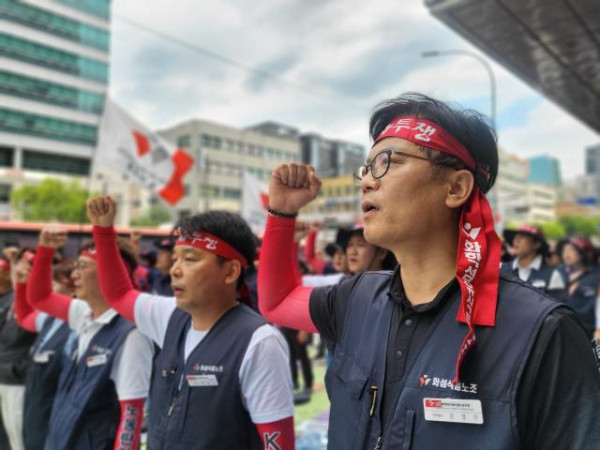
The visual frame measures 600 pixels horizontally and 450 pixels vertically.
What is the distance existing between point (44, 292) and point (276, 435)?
84.9 inches

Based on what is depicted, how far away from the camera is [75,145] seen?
134 ft

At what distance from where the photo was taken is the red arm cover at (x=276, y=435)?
198 cm

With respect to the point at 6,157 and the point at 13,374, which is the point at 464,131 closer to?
the point at 13,374

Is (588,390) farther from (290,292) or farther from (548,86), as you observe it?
(548,86)

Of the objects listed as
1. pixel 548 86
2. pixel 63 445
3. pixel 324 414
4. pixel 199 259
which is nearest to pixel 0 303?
pixel 63 445

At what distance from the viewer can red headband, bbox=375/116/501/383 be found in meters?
1.13

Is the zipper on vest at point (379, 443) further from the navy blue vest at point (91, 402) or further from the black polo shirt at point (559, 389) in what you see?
the navy blue vest at point (91, 402)

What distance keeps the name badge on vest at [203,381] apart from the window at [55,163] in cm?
4195

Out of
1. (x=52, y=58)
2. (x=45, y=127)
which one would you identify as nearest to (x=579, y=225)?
(x=45, y=127)

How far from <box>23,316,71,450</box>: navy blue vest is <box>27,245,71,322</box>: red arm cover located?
15 cm

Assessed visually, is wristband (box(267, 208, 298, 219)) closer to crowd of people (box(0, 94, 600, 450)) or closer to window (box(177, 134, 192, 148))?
crowd of people (box(0, 94, 600, 450))

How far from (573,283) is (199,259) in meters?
5.33

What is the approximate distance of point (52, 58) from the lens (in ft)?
132

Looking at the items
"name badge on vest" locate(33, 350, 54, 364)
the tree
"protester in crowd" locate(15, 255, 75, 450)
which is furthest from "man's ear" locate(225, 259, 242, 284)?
the tree
